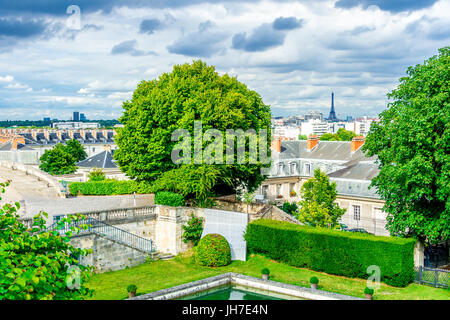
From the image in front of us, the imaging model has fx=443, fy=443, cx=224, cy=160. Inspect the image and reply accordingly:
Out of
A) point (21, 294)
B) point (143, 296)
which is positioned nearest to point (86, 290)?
point (21, 294)

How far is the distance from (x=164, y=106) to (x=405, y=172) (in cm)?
1552

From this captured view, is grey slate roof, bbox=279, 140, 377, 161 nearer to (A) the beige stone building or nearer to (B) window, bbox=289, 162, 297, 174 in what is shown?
(A) the beige stone building

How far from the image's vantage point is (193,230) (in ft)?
91.8

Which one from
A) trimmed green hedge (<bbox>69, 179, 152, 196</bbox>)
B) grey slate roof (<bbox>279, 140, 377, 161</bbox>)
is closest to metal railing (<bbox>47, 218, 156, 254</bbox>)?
trimmed green hedge (<bbox>69, 179, 152, 196</bbox>)

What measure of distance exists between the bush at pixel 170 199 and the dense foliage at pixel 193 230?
4.24ft

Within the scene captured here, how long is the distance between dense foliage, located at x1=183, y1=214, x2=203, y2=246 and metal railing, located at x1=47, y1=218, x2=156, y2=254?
2209 mm

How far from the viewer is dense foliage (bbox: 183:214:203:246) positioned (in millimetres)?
27781

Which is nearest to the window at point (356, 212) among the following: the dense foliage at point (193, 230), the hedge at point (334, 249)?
the hedge at point (334, 249)

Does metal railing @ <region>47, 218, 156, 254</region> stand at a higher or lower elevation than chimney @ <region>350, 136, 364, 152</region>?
lower

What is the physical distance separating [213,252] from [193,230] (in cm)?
329

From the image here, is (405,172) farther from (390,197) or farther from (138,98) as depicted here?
(138,98)

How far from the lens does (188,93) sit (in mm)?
30562

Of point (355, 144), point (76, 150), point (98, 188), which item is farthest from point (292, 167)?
point (76, 150)

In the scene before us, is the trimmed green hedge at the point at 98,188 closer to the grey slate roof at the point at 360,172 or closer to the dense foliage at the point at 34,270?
the grey slate roof at the point at 360,172
